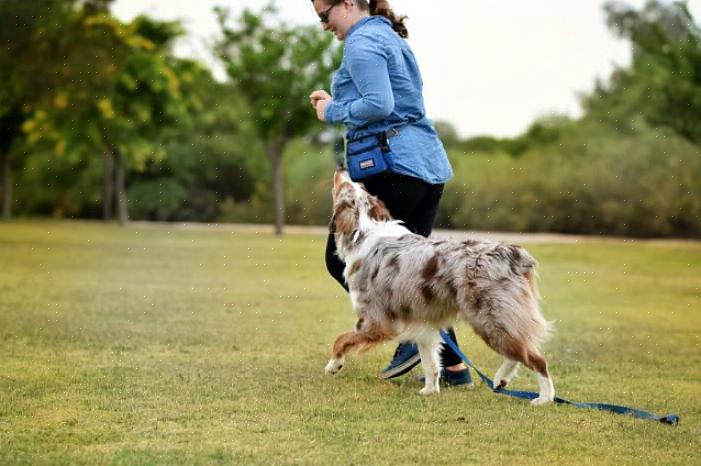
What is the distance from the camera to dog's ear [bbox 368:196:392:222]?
671 cm

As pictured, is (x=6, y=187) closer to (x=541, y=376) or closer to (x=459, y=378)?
(x=459, y=378)

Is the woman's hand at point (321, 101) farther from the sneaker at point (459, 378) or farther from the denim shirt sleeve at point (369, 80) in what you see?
the sneaker at point (459, 378)

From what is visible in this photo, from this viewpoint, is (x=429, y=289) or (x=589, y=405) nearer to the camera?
(x=589, y=405)

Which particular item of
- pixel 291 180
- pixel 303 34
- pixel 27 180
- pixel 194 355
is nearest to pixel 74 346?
pixel 194 355

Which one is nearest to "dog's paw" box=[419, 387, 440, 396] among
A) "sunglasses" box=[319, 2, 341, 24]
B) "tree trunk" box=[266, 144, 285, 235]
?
"sunglasses" box=[319, 2, 341, 24]

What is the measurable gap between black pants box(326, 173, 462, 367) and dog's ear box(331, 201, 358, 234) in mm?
225

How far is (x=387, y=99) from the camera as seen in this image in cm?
632

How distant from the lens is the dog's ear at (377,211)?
22.0 ft

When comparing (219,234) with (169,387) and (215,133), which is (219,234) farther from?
(169,387)

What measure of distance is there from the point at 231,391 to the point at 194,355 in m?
1.70

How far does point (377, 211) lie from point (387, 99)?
2.56 feet

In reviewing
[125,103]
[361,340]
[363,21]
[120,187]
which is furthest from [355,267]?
[125,103]

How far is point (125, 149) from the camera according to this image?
3994cm

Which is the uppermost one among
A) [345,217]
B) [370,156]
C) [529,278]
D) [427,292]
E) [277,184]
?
[370,156]
